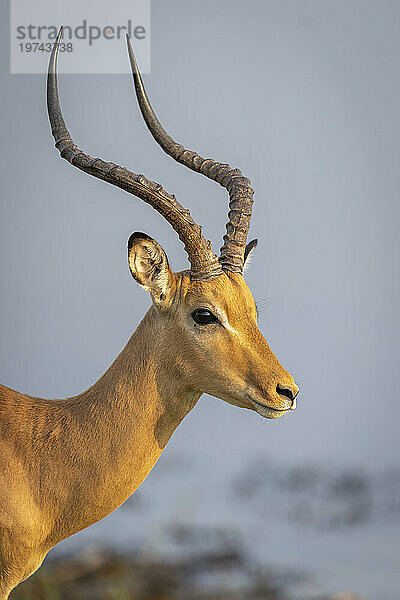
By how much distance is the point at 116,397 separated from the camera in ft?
12.5

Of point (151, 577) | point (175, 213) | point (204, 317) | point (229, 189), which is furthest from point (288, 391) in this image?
point (151, 577)

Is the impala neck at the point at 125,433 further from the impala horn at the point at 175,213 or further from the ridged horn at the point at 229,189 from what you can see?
the ridged horn at the point at 229,189

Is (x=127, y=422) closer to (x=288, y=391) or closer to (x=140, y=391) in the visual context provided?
(x=140, y=391)

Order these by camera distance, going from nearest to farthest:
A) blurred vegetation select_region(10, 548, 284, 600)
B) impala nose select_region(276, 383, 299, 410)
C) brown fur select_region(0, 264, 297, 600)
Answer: impala nose select_region(276, 383, 299, 410) → brown fur select_region(0, 264, 297, 600) → blurred vegetation select_region(10, 548, 284, 600)

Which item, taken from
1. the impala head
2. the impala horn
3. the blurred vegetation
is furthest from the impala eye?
the blurred vegetation

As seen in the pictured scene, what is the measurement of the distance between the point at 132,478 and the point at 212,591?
5632 mm

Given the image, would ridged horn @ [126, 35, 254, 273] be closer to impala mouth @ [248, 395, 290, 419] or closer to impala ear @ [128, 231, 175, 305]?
impala ear @ [128, 231, 175, 305]

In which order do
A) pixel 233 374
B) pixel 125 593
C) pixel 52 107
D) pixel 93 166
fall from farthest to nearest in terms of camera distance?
pixel 125 593, pixel 52 107, pixel 93 166, pixel 233 374

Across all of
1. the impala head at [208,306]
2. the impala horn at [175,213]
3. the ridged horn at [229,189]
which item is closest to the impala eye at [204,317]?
the impala head at [208,306]

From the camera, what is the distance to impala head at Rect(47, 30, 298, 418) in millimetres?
3492

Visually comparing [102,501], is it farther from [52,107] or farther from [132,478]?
[52,107]

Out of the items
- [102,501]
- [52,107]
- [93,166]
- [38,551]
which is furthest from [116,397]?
[52,107]

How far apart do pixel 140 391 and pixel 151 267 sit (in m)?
0.58

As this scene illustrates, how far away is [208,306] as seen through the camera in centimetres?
360
